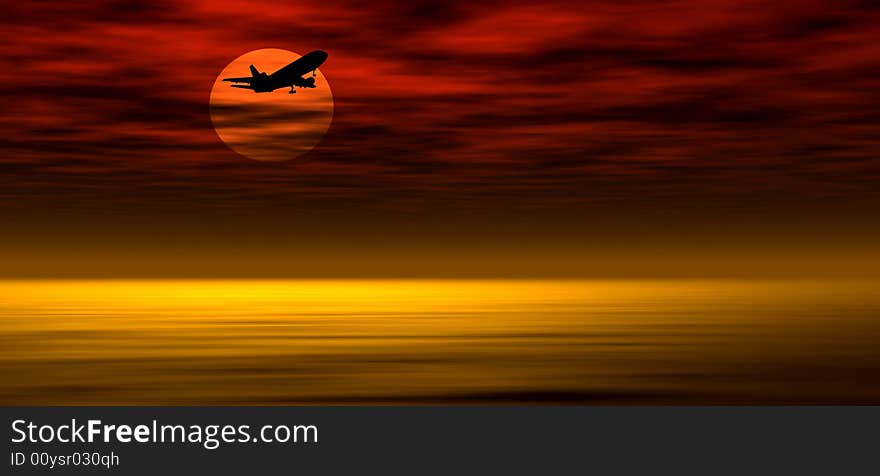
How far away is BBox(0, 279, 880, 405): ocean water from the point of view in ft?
30.9

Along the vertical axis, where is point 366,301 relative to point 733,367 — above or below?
above

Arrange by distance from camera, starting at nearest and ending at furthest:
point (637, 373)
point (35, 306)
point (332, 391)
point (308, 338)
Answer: point (332, 391)
point (637, 373)
point (308, 338)
point (35, 306)

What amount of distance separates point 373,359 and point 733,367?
138 inches

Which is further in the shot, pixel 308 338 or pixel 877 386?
pixel 308 338

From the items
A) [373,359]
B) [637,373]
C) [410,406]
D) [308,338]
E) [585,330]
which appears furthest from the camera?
[585,330]

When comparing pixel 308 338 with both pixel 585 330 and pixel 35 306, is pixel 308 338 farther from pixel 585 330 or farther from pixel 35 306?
pixel 35 306

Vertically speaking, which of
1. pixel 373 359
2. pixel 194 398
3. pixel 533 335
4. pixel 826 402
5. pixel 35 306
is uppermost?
pixel 35 306

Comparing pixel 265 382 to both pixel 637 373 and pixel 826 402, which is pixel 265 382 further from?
pixel 826 402

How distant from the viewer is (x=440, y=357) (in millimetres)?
12242

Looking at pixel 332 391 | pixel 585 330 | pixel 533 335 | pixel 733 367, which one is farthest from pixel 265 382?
pixel 585 330

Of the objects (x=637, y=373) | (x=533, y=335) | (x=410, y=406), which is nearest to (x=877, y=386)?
(x=637, y=373)

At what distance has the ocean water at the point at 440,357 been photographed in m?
9.42

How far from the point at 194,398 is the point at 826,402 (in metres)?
4.76

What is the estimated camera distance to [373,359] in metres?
12.0
